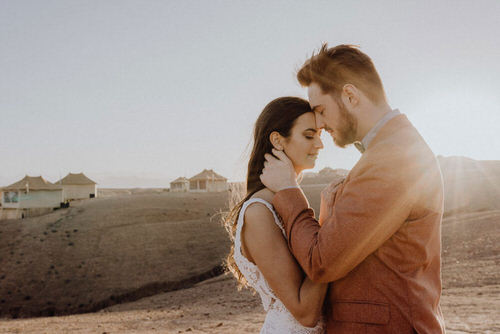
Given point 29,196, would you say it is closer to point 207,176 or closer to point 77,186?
point 77,186

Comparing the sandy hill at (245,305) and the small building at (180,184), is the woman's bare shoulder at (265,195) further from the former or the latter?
the small building at (180,184)

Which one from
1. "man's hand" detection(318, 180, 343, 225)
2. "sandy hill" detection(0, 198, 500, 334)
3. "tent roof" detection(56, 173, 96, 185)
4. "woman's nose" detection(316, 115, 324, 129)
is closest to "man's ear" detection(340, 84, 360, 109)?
"woman's nose" detection(316, 115, 324, 129)

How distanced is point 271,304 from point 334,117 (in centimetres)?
134

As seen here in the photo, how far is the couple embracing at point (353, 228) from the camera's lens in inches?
76.1

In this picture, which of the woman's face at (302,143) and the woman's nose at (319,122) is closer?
the woman's nose at (319,122)

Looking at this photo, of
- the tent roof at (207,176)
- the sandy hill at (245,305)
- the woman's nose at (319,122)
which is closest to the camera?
the woman's nose at (319,122)

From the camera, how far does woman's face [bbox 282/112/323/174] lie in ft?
9.44

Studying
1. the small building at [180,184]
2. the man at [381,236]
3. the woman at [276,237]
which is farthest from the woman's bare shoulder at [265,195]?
the small building at [180,184]

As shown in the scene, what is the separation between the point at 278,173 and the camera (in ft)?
8.64

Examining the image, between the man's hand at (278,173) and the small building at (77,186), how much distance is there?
52.6 meters

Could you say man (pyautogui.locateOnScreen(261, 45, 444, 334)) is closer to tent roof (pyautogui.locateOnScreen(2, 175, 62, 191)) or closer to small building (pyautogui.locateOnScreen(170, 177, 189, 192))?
tent roof (pyautogui.locateOnScreen(2, 175, 62, 191))

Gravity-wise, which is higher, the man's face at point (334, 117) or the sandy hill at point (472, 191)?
the man's face at point (334, 117)

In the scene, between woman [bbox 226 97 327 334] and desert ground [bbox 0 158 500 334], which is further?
desert ground [bbox 0 158 500 334]

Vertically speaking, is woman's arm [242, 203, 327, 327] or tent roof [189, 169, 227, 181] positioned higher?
tent roof [189, 169, 227, 181]
